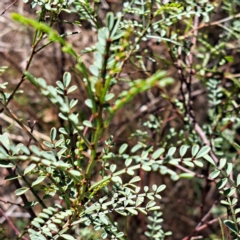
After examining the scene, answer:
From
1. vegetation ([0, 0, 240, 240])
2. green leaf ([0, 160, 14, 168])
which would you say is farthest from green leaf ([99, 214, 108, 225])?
green leaf ([0, 160, 14, 168])

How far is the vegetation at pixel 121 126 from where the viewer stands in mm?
532

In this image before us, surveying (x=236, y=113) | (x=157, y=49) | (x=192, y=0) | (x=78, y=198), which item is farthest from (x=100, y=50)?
(x=157, y=49)

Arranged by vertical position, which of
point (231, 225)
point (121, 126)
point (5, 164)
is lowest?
point (121, 126)

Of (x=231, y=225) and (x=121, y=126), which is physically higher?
(x=231, y=225)

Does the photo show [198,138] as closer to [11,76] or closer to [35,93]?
[35,93]

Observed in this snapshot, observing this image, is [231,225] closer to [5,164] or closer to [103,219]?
[103,219]

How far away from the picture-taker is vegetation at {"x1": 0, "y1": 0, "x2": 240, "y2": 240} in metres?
0.53

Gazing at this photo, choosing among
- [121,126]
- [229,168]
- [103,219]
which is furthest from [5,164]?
[121,126]

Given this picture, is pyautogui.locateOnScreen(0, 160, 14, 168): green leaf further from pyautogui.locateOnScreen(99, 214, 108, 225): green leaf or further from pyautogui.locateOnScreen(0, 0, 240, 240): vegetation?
pyautogui.locateOnScreen(99, 214, 108, 225): green leaf

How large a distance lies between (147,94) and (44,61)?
0.65 m

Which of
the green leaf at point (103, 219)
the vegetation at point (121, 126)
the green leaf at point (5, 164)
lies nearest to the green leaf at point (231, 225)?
the vegetation at point (121, 126)

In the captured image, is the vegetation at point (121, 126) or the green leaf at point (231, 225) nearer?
the vegetation at point (121, 126)

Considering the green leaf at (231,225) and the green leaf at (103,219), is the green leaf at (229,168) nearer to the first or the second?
the green leaf at (231,225)

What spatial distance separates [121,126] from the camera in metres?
1.87
